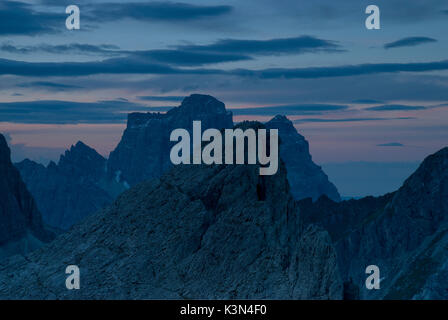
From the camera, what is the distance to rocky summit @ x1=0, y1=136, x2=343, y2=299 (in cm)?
7725

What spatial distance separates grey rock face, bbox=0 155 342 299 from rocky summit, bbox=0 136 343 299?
0.40ft

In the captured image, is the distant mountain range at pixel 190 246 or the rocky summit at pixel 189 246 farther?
the rocky summit at pixel 189 246

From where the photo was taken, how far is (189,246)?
3354 inches

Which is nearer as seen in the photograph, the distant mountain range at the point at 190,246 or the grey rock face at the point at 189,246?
the distant mountain range at the point at 190,246

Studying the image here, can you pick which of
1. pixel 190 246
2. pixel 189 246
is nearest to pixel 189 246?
pixel 189 246

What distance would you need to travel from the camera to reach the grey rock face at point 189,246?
77312 mm

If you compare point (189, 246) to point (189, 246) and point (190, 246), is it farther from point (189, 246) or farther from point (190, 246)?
point (190, 246)

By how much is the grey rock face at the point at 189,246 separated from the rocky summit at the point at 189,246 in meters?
0.12

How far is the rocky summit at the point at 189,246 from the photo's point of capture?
77.2m

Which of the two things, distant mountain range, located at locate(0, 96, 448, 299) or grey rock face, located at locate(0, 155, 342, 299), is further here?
grey rock face, located at locate(0, 155, 342, 299)

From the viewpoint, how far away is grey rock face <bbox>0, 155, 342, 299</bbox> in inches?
3044

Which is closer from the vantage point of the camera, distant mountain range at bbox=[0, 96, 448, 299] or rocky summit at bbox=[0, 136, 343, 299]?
distant mountain range at bbox=[0, 96, 448, 299]
